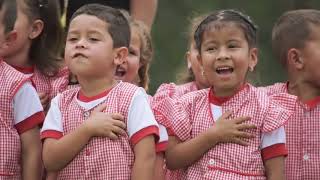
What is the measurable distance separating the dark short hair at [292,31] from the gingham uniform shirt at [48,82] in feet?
3.16

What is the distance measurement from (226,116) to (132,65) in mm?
627

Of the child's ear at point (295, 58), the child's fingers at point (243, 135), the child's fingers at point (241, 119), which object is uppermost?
the child's ear at point (295, 58)

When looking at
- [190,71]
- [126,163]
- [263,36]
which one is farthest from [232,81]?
[263,36]

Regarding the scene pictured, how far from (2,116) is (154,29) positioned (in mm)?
5284

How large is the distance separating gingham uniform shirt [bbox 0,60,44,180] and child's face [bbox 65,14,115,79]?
25 cm

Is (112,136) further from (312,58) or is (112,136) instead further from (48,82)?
(312,58)

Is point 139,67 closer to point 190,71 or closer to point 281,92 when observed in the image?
point 190,71

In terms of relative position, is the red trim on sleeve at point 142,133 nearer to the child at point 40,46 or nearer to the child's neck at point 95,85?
the child's neck at point 95,85

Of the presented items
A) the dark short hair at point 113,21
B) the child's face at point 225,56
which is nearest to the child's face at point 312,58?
the child's face at point 225,56

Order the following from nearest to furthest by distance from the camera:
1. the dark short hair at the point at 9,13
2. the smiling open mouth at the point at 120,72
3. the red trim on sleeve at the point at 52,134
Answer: the red trim on sleeve at the point at 52,134 < the dark short hair at the point at 9,13 < the smiling open mouth at the point at 120,72

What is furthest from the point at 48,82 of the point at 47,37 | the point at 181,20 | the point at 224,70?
the point at 181,20

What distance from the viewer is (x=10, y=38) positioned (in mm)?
3697

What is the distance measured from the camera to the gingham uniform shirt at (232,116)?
11.2 feet

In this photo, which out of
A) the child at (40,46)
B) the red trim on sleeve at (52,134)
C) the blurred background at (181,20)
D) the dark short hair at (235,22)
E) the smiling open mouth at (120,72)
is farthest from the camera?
the blurred background at (181,20)
